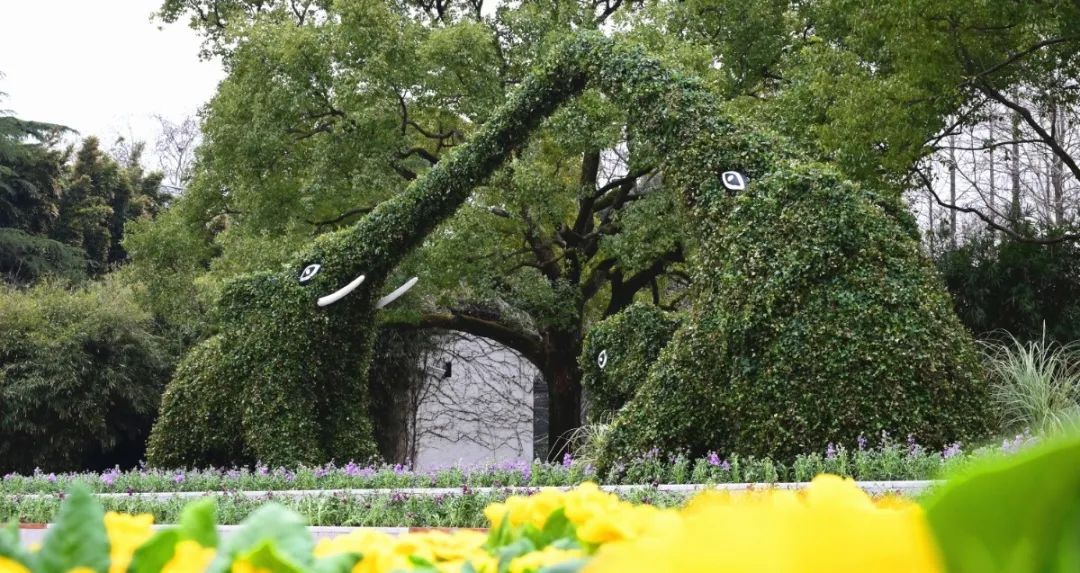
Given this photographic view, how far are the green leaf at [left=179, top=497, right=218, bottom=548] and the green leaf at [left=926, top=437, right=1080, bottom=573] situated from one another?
612 mm

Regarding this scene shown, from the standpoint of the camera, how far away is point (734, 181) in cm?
766

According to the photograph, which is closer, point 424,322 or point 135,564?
point 135,564

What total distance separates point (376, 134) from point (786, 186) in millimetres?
8232

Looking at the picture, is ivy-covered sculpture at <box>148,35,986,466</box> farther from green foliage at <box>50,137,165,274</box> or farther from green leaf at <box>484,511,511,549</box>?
green foliage at <box>50,137,165,274</box>

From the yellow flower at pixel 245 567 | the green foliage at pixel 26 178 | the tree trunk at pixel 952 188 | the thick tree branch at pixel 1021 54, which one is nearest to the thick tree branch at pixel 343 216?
the thick tree branch at pixel 1021 54

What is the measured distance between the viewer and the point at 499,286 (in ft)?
49.5

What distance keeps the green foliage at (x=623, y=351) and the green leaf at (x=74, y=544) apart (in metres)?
9.32

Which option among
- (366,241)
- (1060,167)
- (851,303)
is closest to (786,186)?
(851,303)

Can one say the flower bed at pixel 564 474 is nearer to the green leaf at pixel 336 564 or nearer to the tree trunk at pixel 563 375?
the green leaf at pixel 336 564

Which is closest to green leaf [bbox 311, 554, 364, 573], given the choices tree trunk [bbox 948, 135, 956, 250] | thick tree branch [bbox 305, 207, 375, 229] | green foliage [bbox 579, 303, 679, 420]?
green foliage [bbox 579, 303, 679, 420]

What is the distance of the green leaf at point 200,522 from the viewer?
809 millimetres

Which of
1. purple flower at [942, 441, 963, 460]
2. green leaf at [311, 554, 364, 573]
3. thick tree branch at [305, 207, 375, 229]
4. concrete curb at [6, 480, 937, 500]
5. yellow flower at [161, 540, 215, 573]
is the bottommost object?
concrete curb at [6, 480, 937, 500]

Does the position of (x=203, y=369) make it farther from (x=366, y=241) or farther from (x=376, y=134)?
(x=376, y=134)

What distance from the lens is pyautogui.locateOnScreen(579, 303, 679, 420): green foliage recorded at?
10078 mm
